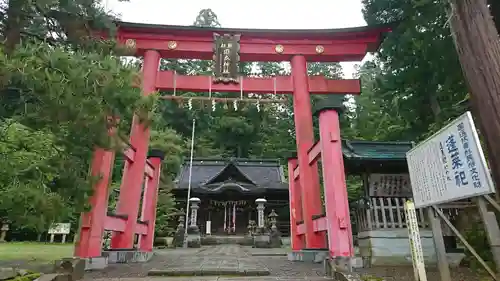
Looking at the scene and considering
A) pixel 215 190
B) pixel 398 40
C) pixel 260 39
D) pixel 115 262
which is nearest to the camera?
pixel 115 262

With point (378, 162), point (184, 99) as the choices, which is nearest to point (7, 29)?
point (184, 99)

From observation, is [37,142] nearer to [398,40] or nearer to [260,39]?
[260,39]

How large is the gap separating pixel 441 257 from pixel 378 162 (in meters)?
4.40

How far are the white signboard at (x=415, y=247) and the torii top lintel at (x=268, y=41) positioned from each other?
575cm

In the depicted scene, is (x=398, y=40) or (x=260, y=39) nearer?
(x=260, y=39)

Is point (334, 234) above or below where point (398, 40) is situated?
below

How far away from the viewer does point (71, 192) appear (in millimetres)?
5254

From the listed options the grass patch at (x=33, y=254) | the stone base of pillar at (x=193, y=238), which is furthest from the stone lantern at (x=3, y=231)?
the stone base of pillar at (x=193, y=238)

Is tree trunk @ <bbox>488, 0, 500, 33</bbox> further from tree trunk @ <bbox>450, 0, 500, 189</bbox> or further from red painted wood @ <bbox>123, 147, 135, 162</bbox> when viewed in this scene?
red painted wood @ <bbox>123, 147, 135, 162</bbox>

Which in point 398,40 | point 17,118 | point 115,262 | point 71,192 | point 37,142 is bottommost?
point 115,262

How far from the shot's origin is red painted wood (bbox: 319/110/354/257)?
230 inches

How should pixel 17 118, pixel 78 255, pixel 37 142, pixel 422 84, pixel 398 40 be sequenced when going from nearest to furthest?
pixel 37 142 < pixel 17 118 < pixel 78 255 < pixel 398 40 < pixel 422 84

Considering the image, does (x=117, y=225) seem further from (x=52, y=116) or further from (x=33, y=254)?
(x=33, y=254)

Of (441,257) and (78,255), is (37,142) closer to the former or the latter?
(78,255)
